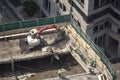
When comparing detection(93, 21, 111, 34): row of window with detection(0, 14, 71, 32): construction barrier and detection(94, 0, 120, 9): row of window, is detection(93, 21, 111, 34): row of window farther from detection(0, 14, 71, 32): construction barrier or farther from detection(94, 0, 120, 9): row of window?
detection(0, 14, 71, 32): construction barrier

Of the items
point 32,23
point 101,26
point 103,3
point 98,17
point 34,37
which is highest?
point 32,23

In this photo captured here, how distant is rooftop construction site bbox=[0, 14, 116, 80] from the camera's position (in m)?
42.8

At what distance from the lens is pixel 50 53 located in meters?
44.2

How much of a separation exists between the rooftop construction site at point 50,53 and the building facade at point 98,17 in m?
29.6

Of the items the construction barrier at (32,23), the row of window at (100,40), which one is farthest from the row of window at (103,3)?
the construction barrier at (32,23)

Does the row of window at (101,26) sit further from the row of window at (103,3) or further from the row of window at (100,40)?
the row of window at (103,3)

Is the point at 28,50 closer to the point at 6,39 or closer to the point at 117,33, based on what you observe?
the point at 6,39

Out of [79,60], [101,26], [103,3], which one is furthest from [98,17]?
[79,60]

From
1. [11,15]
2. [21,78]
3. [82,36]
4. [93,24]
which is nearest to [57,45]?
[82,36]

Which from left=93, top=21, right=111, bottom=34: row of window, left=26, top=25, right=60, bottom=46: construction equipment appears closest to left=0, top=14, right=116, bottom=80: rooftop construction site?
left=26, top=25, right=60, bottom=46: construction equipment

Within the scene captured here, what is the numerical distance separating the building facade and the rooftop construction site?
29630 mm

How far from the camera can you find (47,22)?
155 feet

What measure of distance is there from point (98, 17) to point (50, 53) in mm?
37084

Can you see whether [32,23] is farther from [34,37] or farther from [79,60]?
[79,60]
